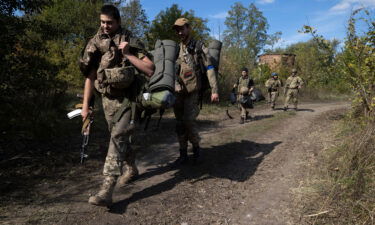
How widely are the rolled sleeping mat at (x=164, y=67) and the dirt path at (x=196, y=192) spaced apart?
133 cm

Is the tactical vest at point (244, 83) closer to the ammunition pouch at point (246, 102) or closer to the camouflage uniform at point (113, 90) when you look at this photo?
the ammunition pouch at point (246, 102)

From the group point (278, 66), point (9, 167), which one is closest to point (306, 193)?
point (9, 167)

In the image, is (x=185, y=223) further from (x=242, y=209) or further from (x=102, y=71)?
(x=102, y=71)

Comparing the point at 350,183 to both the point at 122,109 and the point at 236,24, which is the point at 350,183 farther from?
the point at 236,24

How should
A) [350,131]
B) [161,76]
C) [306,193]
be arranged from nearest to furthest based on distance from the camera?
[161,76], [306,193], [350,131]

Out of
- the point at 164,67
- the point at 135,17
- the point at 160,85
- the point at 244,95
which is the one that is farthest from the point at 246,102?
the point at 135,17

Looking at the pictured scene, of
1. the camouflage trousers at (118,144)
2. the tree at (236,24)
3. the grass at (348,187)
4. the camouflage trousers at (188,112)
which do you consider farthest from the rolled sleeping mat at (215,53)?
the tree at (236,24)

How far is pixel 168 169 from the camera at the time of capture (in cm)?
424

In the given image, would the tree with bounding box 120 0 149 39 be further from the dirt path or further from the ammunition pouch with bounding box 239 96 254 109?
the dirt path

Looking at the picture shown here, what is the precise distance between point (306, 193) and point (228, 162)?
1.61m

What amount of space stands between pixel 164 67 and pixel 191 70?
3.40 feet

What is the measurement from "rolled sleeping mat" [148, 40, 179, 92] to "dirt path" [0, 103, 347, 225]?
4.36 ft

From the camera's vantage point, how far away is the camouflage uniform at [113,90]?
9.41 feet

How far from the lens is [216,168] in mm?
4336
